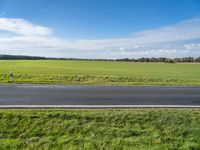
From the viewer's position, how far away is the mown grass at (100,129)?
566cm

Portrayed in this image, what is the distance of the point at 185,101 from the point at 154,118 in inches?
132

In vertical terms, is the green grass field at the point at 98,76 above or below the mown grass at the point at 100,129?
above

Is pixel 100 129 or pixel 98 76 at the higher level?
pixel 98 76

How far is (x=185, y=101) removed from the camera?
983cm

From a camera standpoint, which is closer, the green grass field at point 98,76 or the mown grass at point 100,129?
the mown grass at point 100,129

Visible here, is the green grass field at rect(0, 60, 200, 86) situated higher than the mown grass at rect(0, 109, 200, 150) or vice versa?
the green grass field at rect(0, 60, 200, 86)

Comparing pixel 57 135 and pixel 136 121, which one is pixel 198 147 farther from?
pixel 57 135

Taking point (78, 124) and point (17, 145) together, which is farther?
point (78, 124)

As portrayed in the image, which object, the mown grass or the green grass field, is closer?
the mown grass

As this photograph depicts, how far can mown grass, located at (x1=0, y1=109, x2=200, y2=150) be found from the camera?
5.66 meters

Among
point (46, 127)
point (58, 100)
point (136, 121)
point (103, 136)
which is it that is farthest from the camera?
point (58, 100)

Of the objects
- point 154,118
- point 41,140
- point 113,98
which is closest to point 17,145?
point 41,140

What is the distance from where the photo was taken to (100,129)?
6375 millimetres

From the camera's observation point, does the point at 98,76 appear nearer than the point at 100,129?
No
